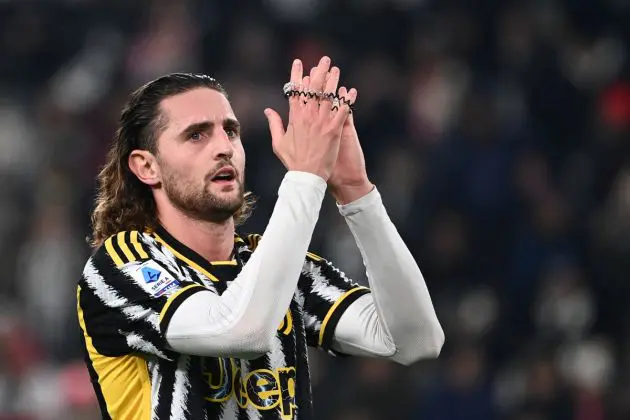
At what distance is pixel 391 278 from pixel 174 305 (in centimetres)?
63

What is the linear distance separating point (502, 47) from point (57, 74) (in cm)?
369

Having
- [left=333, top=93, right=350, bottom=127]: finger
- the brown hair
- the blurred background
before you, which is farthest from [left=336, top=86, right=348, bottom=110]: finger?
the blurred background

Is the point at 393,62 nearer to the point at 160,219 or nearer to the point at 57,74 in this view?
the point at 57,74

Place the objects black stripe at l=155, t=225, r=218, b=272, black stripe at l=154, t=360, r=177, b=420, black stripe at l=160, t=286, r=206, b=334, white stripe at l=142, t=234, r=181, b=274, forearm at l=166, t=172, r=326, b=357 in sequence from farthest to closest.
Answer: black stripe at l=155, t=225, r=218, b=272 < white stripe at l=142, t=234, r=181, b=274 < black stripe at l=154, t=360, r=177, b=420 < black stripe at l=160, t=286, r=206, b=334 < forearm at l=166, t=172, r=326, b=357

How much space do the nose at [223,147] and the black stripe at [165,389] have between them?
0.57 m

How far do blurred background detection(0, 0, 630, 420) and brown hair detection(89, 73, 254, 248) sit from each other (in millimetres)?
3757

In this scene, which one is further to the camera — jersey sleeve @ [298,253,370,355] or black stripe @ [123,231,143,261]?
jersey sleeve @ [298,253,370,355]

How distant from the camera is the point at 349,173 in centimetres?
355

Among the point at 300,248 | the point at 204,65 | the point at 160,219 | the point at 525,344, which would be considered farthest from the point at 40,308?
the point at 300,248

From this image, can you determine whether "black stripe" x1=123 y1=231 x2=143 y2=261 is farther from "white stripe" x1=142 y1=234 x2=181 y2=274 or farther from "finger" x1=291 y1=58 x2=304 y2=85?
"finger" x1=291 y1=58 x2=304 y2=85

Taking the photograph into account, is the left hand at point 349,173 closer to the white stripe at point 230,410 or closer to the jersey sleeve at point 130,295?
the jersey sleeve at point 130,295

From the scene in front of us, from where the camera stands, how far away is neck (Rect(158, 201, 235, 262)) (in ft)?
11.9

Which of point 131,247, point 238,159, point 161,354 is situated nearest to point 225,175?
point 238,159

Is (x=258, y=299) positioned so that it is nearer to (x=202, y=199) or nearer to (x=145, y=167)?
(x=202, y=199)
